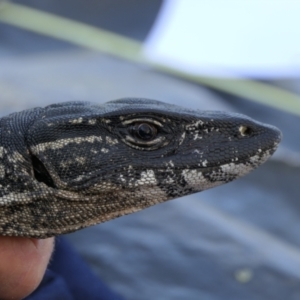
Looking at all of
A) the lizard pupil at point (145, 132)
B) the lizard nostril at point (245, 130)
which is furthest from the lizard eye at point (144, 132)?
the lizard nostril at point (245, 130)

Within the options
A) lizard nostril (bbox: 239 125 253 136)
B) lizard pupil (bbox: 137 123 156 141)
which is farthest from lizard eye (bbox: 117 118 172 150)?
lizard nostril (bbox: 239 125 253 136)

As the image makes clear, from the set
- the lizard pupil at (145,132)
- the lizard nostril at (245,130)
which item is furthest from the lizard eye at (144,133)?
the lizard nostril at (245,130)

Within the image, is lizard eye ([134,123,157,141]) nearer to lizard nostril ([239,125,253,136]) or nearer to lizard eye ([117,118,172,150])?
lizard eye ([117,118,172,150])

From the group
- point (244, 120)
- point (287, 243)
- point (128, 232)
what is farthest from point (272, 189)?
point (244, 120)

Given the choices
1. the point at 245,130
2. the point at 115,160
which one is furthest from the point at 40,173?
the point at 245,130

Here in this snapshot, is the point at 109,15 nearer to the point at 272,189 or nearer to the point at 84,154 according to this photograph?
the point at 272,189

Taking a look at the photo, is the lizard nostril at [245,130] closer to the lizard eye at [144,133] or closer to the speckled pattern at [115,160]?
the speckled pattern at [115,160]

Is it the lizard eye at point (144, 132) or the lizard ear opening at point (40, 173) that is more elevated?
the lizard eye at point (144, 132)

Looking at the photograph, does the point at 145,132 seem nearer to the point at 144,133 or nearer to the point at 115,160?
the point at 144,133

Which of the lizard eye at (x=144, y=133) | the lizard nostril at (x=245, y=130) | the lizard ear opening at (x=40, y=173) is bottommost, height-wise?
the lizard ear opening at (x=40, y=173)
